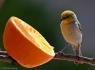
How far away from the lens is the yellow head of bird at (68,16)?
5.59ft

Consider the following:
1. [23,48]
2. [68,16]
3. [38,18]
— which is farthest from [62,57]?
[38,18]

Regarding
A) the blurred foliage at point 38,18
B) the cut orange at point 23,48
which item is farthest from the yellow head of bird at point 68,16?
the blurred foliage at point 38,18

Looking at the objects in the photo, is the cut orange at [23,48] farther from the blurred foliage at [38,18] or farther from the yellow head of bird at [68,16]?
the blurred foliage at [38,18]

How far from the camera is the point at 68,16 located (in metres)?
1.77

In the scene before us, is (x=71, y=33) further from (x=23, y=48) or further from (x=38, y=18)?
(x=38, y=18)

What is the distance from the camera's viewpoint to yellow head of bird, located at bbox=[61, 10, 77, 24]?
1705 mm

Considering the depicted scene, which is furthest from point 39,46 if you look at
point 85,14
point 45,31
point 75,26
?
point 85,14

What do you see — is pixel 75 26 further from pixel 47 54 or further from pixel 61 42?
pixel 61 42

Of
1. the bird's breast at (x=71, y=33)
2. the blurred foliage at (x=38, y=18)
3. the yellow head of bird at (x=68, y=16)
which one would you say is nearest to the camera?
the yellow head of bird at (x=68, y=16)

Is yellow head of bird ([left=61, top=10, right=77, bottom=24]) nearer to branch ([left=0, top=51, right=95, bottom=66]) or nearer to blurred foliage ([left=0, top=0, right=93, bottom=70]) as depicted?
branch ([left=0, top=51, right=95, bottom=66])

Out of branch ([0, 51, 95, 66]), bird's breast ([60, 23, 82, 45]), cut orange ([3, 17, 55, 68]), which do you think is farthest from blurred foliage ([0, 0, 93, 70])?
cut orange ([3, 17, 55, 68])

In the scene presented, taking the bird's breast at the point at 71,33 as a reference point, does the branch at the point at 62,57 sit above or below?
Answer: above

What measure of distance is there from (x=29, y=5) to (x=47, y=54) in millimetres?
3022

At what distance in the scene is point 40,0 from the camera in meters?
3.93
